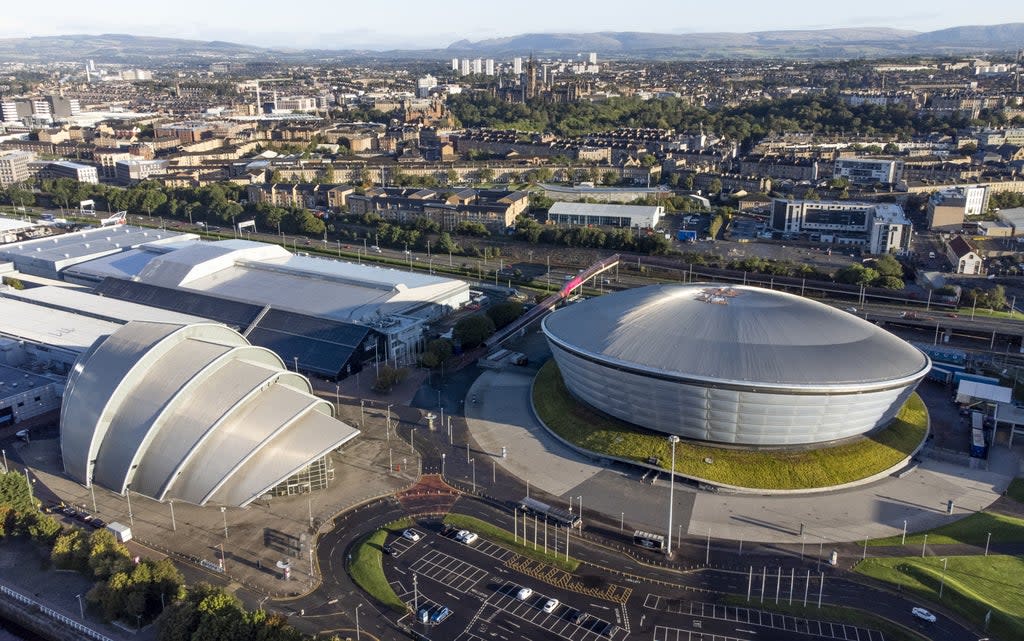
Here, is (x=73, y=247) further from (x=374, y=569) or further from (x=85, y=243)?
(x=374, y=569)

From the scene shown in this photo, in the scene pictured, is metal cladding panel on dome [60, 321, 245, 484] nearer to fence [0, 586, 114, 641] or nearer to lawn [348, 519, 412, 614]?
fence [0, 586, 114, 641]

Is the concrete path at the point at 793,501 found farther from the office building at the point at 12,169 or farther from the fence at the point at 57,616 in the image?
the office building at the point at 12,169

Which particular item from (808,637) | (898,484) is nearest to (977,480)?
(898,484)

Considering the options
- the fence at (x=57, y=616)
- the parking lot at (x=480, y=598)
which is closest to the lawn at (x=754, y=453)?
the parking lot at (x=480, y=598)

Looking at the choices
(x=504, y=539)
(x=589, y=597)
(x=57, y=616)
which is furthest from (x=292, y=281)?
(x=589, y=597)

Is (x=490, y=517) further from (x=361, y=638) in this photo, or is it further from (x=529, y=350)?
(x=529, y=350)
